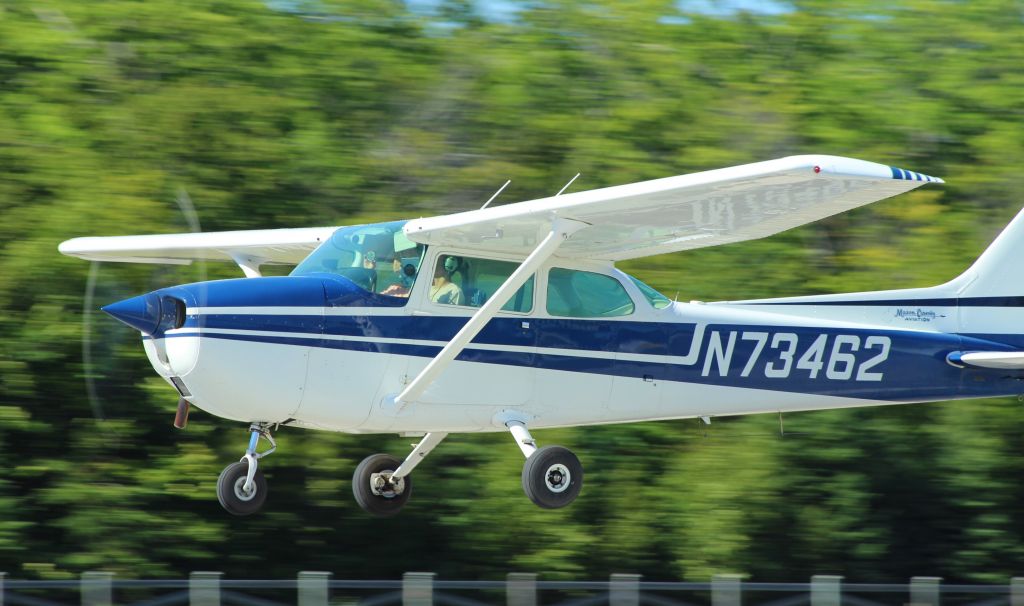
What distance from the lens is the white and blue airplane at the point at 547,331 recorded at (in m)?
8.00

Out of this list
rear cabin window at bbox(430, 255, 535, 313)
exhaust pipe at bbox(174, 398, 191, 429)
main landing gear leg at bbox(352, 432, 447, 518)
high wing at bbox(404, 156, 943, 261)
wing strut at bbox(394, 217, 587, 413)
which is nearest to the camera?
high wing at bbox(404, 156, 943, 261)

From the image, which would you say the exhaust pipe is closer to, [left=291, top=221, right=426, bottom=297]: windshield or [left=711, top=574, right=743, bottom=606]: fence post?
[left=291, top=221, right=426, bottom=297]: windshield

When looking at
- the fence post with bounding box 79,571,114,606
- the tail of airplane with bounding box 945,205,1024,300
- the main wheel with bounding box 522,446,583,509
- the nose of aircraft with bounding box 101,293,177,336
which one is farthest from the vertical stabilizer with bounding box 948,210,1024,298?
the fence post with bounding box 79,571,114,606

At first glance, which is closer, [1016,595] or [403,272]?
[403,272]

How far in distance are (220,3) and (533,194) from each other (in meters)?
5.14

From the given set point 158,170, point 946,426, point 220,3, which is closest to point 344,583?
point 158,170

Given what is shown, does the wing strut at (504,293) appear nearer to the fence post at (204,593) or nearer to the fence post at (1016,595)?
the fence post at (204,593)

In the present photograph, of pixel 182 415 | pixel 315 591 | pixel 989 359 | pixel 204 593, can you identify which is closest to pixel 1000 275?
pixel 989 359

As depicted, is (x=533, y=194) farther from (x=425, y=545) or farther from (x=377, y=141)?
(x=425, y=545)

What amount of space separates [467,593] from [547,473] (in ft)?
9.74

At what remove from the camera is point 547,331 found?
8969 mm

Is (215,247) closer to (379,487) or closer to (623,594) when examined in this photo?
(379,487)

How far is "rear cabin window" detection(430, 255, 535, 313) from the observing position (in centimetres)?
866

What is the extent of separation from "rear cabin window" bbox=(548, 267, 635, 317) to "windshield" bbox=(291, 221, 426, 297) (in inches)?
40.3
